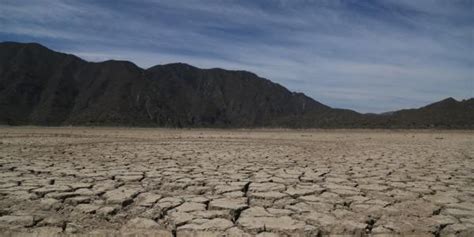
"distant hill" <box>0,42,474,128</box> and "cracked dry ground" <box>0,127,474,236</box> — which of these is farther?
"distant hill" <box>0,42,474,128</box>

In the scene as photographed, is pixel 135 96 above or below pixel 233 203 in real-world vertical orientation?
above

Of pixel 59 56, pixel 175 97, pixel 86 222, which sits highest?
pixel 59 56

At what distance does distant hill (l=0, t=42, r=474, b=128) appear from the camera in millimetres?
63688

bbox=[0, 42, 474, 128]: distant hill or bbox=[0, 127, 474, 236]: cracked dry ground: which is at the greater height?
bbox=[0, 42, 474, 128]: distant hill

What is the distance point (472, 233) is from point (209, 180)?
2.80m

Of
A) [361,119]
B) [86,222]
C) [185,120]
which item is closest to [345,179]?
[86,222]

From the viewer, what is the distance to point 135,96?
238 ft

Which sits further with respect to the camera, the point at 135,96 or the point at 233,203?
the point at 135,96

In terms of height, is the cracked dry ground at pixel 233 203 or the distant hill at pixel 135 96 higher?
the distant hill at pixel 135 96

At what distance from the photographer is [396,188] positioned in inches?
169

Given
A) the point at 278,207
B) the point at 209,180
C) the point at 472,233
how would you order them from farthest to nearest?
the point at 209,180 → the point at 278,207 → the point at 472,233

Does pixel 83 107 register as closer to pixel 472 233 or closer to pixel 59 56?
pixel 59 56

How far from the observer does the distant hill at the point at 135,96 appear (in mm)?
63688

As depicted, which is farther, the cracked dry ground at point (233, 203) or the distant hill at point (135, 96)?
the distant hill at point (135, 96)
